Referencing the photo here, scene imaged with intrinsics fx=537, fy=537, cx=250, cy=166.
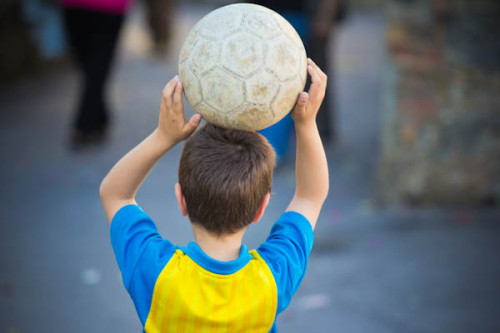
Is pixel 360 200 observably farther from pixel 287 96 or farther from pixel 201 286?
pixel 201 286

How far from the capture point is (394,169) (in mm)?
4531

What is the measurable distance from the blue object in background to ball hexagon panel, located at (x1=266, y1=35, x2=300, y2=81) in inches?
137

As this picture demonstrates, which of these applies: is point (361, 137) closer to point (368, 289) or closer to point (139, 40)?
point (368, 289)

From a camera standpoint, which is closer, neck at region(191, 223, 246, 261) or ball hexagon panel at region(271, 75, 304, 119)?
neck at region(191, 223, 246, 261)

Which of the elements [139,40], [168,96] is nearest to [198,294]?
[168,96]

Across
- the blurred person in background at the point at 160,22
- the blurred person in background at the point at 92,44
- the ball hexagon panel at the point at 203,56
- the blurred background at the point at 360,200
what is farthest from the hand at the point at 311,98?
the blurred person in background at the point at 160,22

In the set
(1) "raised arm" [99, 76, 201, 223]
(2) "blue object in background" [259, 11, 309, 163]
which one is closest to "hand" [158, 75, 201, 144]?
(1) "raised arm" [99, 76, 201, 223]

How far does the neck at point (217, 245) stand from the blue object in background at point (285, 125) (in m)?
3.65

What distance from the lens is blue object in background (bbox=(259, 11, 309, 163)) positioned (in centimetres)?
530

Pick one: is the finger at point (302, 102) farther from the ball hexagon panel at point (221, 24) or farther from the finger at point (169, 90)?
the finger at point (169, 90)

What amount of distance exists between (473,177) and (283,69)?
324 cm

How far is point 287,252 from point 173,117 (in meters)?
0.56

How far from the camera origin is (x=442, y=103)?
14.2 feet

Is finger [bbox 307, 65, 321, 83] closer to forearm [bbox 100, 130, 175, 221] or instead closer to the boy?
the boy
